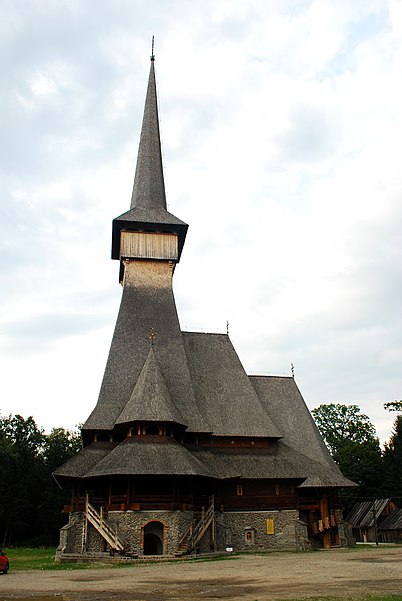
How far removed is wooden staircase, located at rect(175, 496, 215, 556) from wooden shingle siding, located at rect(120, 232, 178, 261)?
15.8 metres

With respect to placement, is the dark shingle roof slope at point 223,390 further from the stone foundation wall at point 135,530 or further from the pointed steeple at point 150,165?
the pointed steeple at point 150,165

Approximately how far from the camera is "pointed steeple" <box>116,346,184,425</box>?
27878 millimetres

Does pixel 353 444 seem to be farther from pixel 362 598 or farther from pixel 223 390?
pixel 362 598

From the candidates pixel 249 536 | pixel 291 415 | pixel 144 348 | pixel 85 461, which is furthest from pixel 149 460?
pixel 291 415

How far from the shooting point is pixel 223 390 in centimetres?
3447

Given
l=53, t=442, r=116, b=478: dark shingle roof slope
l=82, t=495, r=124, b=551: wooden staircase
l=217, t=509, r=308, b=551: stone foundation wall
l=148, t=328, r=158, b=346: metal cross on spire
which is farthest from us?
l=148, t=328, r=158, b=346: metal cross on spire

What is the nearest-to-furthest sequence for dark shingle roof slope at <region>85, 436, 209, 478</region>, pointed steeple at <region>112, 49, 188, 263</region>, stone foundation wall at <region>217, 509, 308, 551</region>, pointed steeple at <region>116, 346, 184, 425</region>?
dark shingle roof slope at <region>85, 436, 209, 478</region>, pointed steeple at <region>116, 346, 184, 425</region>, stone foundation wall at <region>217, 509, 308, 551</region>, pointed steeple at <region>112, 49, 188, 263</region>

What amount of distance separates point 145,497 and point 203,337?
43.9 feet

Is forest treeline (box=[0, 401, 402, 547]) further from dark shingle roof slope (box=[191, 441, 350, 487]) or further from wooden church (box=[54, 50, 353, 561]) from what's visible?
dark shingle roof slope (box=[191, 441, 350, 487])

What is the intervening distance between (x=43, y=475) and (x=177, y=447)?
27.2m

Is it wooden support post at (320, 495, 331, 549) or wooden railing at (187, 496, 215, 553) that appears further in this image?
wooden support post at (320, 495, 331, 549)

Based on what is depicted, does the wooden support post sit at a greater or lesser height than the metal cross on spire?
lesser

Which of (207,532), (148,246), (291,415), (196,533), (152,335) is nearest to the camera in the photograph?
(196,533)

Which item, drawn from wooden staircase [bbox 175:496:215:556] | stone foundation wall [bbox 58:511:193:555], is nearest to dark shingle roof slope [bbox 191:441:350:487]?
wooden staircase [bbox 175:496:215:556]
